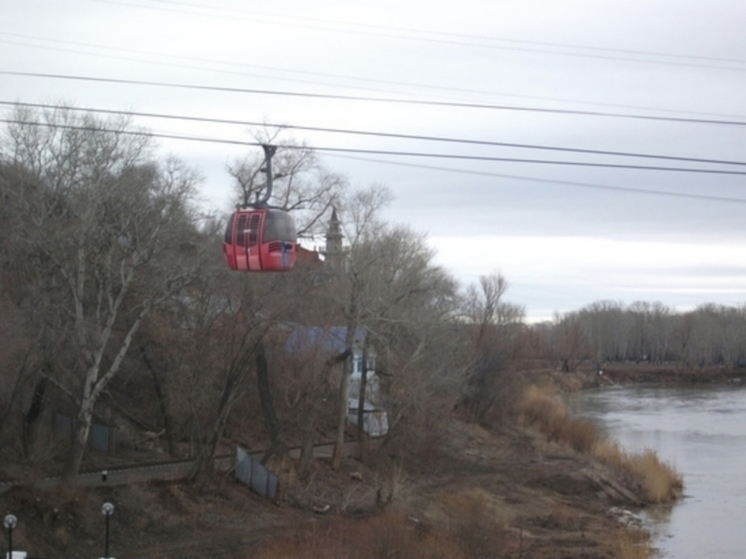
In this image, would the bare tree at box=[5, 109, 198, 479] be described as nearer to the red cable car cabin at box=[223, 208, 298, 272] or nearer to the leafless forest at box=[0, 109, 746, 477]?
the leafless forest at box=[0, 109, 746, 477]

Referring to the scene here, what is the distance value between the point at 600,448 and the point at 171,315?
23.7 metres

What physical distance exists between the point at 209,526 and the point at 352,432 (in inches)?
733

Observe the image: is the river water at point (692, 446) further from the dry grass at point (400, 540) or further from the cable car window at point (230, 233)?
the cable car window at point (230, 233)

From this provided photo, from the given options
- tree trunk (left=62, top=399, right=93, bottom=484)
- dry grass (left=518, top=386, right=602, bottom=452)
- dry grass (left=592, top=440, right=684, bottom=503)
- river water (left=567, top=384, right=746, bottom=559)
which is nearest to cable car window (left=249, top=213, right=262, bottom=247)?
tree trunk (left=62, top=399, right=93, bottom=484)

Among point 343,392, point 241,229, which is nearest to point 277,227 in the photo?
point 241,229

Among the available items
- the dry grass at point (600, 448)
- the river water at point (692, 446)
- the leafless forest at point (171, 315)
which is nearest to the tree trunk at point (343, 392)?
the leafless forest at point (171, 315)

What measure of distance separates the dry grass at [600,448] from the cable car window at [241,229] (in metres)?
26.4

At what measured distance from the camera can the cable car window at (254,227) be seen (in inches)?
640

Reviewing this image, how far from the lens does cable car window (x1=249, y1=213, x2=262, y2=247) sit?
53.4 ft

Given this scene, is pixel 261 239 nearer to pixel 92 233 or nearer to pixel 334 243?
pixel 92 233

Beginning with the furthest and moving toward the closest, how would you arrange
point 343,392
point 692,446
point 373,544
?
point 692,446, point 343,392, point 373,544

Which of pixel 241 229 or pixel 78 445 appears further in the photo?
pixel 78 445

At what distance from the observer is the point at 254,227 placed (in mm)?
16312

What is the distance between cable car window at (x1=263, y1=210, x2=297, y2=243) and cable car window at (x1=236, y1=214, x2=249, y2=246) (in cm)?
43
